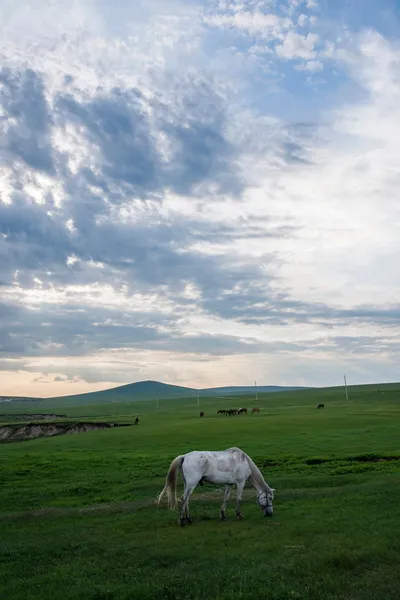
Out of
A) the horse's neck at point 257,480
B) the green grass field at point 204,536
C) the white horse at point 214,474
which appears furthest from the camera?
the horse's neck at point 257,480

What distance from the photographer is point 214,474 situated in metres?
18.2

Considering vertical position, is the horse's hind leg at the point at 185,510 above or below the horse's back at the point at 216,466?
below

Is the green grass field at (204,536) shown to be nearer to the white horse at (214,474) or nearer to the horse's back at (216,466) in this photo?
the white horse at (214,474)

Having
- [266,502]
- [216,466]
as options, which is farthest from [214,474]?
[266,502]

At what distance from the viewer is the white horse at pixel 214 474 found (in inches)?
701

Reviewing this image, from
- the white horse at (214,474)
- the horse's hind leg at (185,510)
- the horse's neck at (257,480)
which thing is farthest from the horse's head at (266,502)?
the horse's hind leg at (185,510)

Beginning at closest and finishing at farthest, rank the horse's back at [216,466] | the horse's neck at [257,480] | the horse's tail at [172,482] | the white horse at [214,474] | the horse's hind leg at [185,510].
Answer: the horse's hind leg at [185,510] < the white horse at [214,474] < the horse's back at [216,466] < the horse's tail at [172,482] < the horse's neck at [257,480]

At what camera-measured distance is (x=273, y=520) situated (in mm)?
17516

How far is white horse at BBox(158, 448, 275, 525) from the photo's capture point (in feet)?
58.4

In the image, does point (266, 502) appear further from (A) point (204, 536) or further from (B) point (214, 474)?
(A) point (204, 536)

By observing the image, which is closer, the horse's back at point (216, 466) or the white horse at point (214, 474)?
the white horse at point (214, 474)

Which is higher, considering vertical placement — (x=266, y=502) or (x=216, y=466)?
(x=216, y=466)

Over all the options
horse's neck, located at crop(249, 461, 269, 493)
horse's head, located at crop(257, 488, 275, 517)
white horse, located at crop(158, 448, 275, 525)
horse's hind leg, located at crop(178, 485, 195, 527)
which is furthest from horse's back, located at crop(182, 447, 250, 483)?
horse's head, located at crop(257, 488, 275, 517)

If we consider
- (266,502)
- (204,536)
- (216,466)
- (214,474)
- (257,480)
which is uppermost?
(216,466)
